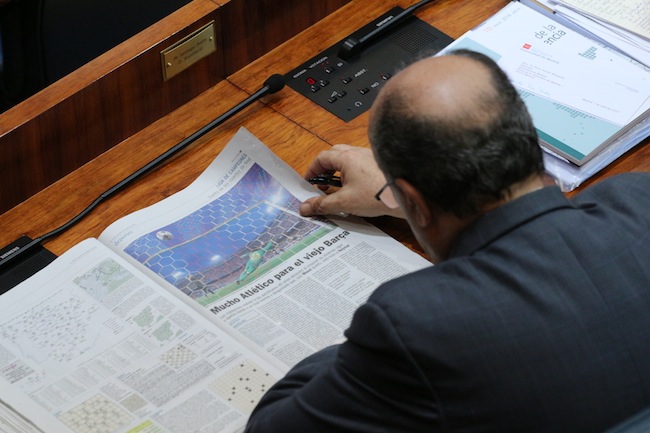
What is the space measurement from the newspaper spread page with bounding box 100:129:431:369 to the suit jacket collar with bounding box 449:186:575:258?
385 mm

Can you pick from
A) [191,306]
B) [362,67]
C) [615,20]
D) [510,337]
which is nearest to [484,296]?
[510,337]

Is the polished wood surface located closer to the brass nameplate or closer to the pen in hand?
the brass nameplate

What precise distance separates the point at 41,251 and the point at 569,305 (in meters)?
0.83

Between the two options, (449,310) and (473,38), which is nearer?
(449,310)

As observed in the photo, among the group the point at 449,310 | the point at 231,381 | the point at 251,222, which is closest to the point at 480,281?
the point at 449,310

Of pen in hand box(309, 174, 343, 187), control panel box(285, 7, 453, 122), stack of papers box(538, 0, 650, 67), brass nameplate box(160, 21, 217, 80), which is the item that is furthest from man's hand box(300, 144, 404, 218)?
stack of papers box(538, 0, 650, 67)

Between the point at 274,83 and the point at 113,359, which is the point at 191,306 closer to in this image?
the point at 113,359

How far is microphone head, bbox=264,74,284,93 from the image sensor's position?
6.02 ft

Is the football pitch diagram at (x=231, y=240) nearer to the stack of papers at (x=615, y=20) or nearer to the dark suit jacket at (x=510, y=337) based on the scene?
the dark suit jacket at (x=510, y=337)

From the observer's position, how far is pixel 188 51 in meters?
1.78

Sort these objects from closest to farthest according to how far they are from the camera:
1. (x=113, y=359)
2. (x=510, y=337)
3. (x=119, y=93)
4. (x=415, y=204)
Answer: (x=510, y=337), (x=415, y=204), (x=113, y=359), (x=119, y=93)

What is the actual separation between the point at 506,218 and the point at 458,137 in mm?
98

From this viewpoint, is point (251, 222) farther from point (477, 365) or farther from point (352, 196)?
point (477, 365)

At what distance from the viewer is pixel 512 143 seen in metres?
1.12
